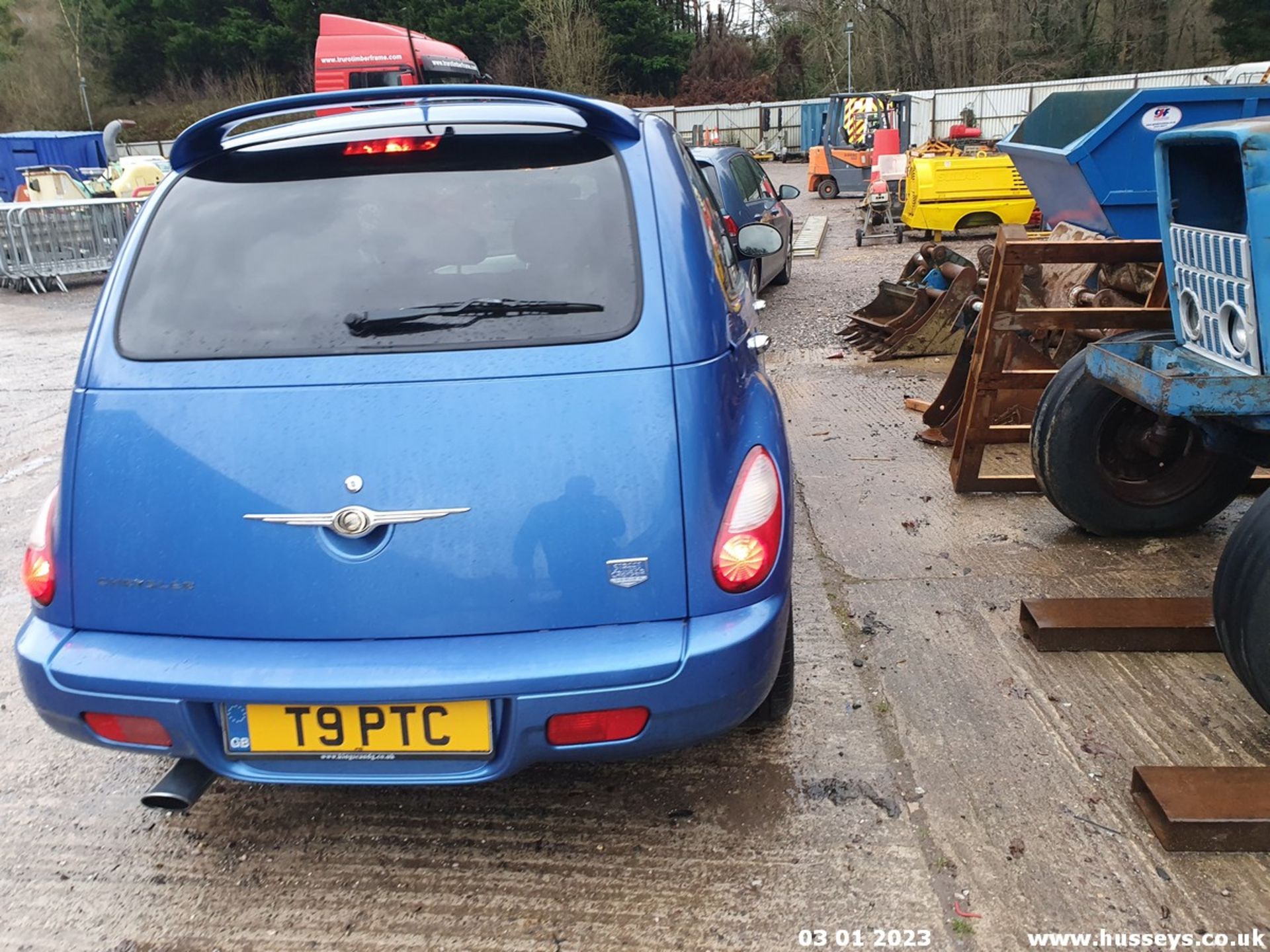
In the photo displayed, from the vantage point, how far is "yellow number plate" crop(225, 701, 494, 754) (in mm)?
2047

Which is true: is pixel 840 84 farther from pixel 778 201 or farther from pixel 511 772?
pixel 511 772

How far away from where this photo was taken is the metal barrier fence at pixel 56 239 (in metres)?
14.5

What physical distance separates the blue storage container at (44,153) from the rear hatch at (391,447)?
81.7 ft

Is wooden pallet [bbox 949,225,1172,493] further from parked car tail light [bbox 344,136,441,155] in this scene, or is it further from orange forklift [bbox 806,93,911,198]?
orange forklift [bbox 806,93,911,198]

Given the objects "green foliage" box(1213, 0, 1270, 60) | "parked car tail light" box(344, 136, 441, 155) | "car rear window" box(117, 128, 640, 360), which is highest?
"green foliage" box(1213, 0, 1270, 60)

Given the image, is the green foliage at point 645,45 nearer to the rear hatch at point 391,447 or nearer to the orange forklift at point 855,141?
the orange forklift at point 855,141

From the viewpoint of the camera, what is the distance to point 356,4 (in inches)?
1790

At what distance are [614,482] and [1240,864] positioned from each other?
1747 mm

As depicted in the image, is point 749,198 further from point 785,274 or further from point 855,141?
point 855,141

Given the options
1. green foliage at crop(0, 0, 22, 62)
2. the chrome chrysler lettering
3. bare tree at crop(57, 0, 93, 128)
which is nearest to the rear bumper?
the chrome chrysler lettering

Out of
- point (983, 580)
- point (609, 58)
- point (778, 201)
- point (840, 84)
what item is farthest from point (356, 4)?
point (983, 580)

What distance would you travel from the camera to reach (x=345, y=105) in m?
2.63

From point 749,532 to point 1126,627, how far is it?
178 centimetres

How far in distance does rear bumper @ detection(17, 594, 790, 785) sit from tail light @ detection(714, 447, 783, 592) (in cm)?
9
